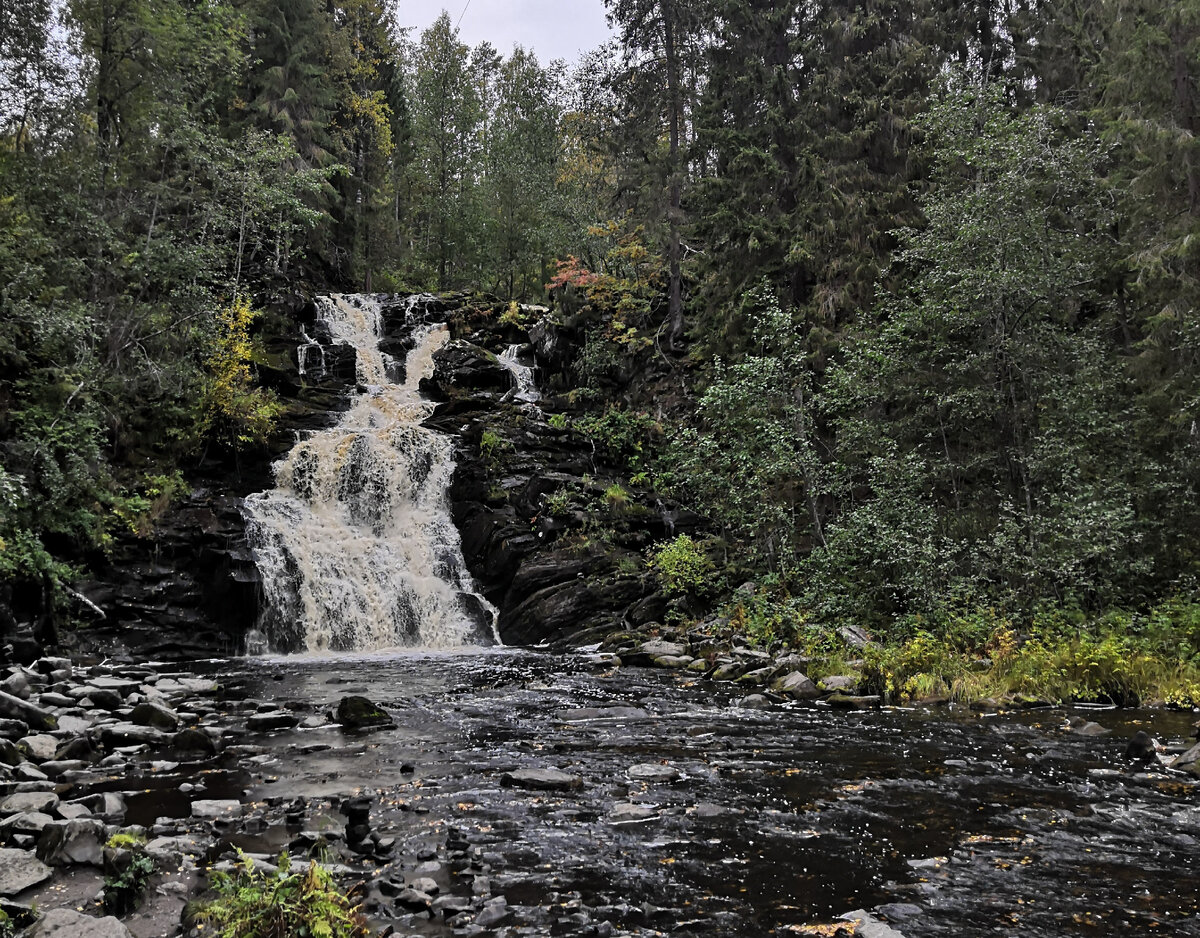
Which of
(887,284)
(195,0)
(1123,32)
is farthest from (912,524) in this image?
(195,0)

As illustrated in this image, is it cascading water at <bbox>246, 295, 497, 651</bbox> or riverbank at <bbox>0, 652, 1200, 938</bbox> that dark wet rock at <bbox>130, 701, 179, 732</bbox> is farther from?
cascading water at <bbox>246, 295, 497, 651</bbox>

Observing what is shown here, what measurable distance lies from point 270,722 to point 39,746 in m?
2.30

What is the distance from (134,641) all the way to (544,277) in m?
32.7

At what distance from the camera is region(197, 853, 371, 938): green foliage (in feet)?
11.5

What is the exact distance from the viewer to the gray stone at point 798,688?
1084cm

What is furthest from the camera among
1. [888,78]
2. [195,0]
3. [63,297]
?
[195,0]

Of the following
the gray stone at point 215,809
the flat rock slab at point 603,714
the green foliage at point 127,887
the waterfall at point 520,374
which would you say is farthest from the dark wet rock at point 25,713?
the waterfall at point 520,374

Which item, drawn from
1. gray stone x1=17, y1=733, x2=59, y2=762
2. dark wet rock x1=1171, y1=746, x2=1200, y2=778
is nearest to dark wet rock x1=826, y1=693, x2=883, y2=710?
dark wet rock x1=1171, y1=746, x2=1200, y2=778

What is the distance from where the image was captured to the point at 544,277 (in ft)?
143

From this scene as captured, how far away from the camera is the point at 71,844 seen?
473cm

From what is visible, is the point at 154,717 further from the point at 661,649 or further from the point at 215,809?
the point at 661,649

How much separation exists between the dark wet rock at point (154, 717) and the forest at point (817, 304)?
13.9 ft

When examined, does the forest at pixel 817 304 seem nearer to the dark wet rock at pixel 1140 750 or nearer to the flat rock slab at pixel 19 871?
the dark wet rock at pixel 1140 750

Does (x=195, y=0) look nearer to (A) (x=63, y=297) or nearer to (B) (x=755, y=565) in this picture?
(A) (x=63, y=297)
